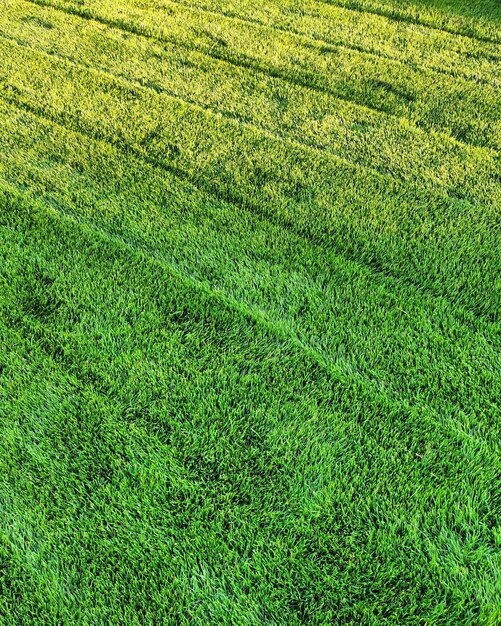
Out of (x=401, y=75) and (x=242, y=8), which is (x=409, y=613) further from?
(x=242, y=8)

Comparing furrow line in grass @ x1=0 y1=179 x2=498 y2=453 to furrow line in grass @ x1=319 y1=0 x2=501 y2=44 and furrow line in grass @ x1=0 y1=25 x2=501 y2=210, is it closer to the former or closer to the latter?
furrow line in grass @ x1=0 y1=25 x2=501 y2=210

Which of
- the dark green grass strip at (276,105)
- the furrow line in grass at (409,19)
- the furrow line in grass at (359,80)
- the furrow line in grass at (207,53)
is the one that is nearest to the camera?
the dark green grass strip at (276,105)

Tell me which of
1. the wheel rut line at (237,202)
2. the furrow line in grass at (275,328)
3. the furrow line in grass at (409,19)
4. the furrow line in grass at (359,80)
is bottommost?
the furrow line in grass at (275,328)

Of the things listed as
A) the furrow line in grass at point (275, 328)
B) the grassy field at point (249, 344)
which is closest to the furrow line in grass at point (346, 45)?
the grassy field at point (249, 344)

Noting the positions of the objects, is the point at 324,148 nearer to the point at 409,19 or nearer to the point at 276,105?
the point at 276,105

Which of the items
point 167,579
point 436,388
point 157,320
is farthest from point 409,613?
point 157,320

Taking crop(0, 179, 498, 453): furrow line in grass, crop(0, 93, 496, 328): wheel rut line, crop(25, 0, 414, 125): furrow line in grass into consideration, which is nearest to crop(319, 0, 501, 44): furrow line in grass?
crop(25, 0, 414, 125): furrow line in grass

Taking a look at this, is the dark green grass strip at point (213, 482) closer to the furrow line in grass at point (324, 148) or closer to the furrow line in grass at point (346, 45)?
the furrow line in grass at point (324, 148)
